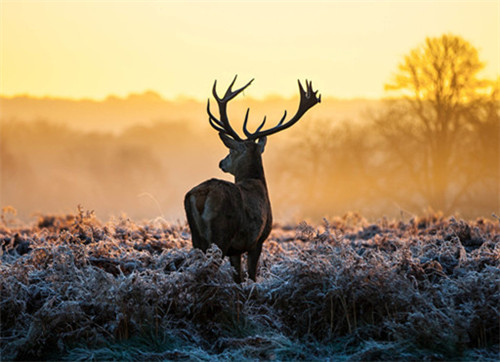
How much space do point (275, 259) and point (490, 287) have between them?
415cm

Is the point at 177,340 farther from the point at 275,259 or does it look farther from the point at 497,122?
the point at 497,122

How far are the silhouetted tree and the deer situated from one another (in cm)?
2765

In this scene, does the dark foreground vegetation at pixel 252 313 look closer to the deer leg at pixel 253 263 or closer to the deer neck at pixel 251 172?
the deer leg at pixel 253 263

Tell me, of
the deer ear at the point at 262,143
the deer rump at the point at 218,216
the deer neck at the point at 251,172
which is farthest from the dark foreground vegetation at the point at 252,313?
the deer ear at the point at 262,143

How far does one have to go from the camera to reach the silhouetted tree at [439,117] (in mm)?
36562

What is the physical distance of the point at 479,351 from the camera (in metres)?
7.51

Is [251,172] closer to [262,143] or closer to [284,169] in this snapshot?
[262,143]

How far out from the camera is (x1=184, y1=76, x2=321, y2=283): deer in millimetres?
9055

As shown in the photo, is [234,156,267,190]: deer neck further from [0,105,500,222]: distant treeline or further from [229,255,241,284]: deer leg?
[0,105,500,222]: distant treeline

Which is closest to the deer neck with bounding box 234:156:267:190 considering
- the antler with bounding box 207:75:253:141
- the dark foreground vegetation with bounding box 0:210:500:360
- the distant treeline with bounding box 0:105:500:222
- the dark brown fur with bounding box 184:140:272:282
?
the dark brown fur with bounding box 184:140:272:282

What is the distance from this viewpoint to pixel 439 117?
37062mm

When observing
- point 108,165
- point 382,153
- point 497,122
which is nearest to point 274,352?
point 497,122

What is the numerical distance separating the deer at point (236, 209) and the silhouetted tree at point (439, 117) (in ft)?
90.7

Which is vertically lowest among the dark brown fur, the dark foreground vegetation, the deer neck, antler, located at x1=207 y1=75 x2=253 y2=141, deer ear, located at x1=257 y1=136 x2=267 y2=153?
the dark foreground vegetation
